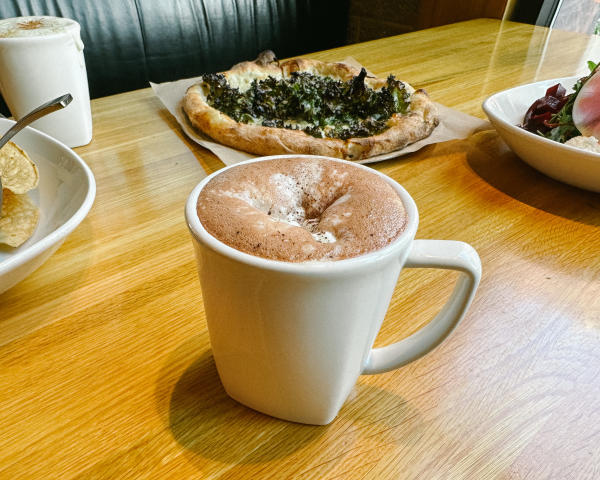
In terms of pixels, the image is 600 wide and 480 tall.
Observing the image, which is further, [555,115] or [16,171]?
[555,115]

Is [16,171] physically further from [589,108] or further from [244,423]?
[589,108]

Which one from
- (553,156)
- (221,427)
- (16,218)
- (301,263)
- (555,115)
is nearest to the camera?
A: (301,263)

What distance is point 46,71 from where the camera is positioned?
2.86ft

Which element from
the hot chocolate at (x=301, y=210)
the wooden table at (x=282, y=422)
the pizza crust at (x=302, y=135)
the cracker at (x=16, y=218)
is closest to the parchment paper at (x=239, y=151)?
the pizza crust at (x=302, y=135)

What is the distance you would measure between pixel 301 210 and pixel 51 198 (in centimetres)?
47

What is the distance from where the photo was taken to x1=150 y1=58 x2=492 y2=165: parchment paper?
0.97 m

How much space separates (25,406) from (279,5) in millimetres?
2349

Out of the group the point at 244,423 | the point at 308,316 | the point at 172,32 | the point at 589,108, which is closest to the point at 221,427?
the point at 244,423

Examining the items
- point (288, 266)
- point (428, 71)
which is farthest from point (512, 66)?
point (288, 266)

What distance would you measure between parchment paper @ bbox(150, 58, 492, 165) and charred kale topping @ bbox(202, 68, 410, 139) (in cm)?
9

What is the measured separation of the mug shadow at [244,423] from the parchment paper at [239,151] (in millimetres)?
551

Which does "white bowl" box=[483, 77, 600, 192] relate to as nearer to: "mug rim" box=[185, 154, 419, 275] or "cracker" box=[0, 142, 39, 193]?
"mug rim" box=[185, 154, 419, 275]

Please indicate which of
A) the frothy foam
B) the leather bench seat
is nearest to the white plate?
the frothy foam

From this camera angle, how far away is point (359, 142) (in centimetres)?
97
